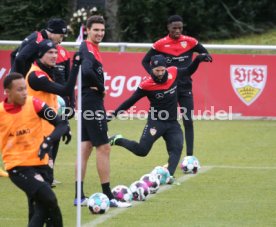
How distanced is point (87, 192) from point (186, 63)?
3.50 meters

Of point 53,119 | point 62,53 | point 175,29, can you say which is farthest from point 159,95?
point 53,119

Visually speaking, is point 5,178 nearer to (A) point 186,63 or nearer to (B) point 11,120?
(A) point 186,63

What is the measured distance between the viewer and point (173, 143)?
43.3ft

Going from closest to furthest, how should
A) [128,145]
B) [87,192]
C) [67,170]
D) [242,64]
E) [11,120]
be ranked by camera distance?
[11,120] < [87,192] < [128,145] < [67,170] < [242,64]

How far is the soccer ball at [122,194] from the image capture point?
38.0 feet

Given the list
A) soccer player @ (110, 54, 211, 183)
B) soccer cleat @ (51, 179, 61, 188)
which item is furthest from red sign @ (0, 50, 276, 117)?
soccer cleat @ (51, 179, 61, 188)

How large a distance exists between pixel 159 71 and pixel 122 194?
209 centimetres

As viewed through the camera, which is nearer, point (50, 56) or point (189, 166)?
point (50, 56)

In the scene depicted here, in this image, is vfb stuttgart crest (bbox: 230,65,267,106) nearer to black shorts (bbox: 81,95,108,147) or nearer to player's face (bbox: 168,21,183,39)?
player's face (bbox: 168,21,183,39)

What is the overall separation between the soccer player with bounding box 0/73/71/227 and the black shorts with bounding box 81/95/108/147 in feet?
7.27

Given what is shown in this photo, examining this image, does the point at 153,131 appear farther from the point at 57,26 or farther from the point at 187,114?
the point at 57,26

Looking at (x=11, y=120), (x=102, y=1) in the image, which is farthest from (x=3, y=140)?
(x=102, y=1)

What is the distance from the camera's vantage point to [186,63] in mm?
14922

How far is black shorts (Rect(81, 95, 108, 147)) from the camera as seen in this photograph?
36.7ft
